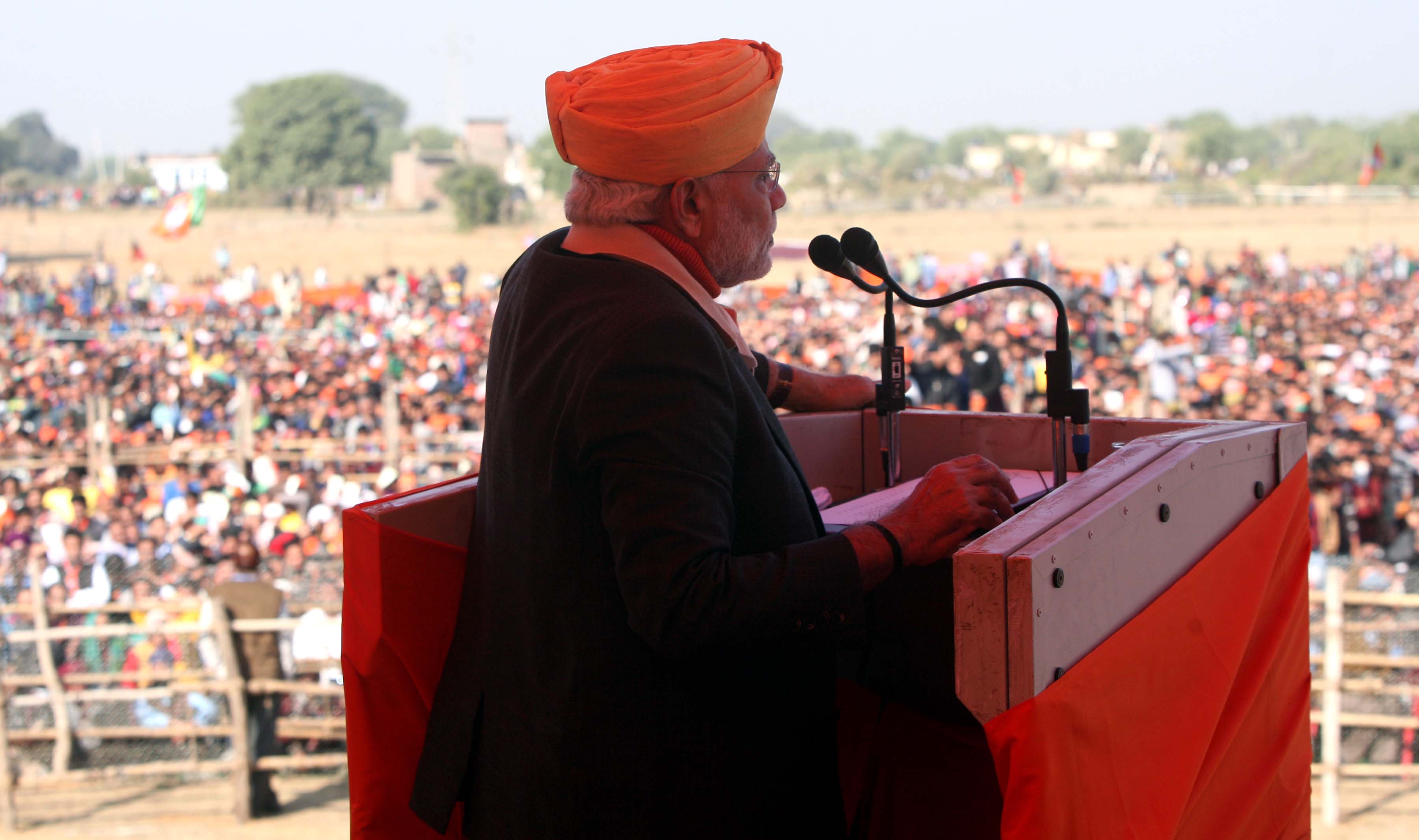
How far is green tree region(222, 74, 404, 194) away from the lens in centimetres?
4872

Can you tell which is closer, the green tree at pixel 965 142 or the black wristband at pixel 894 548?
the black wristband at pixel 894 548

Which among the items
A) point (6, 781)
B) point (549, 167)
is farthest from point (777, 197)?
point (549, 167)

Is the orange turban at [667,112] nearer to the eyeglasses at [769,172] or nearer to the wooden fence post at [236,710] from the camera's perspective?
the eyeglasses at [769,172]

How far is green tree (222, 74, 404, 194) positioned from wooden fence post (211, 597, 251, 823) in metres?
45.9

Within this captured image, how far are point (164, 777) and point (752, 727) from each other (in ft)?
18.0

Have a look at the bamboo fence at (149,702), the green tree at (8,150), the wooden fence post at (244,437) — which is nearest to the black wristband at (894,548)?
the bamboo fence at (149,702)

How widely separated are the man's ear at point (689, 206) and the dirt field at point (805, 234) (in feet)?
86.5

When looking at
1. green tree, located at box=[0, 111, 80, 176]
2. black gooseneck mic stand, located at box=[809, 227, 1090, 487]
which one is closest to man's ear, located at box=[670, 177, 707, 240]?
black gooseneck mic stand, located at box=[809, 227, 1090, 487]

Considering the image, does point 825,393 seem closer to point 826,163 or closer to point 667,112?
point 667,112

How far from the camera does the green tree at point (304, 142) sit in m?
48.7

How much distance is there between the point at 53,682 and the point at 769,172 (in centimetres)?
543

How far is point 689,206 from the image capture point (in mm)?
1253

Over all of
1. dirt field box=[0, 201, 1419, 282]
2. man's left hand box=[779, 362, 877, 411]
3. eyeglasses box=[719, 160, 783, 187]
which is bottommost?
man's left hand box=[779, 362, 877, 411]

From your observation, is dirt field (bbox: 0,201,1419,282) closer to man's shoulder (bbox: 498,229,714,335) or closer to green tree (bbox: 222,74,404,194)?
green tree (bbox: 222,74,404,194)
